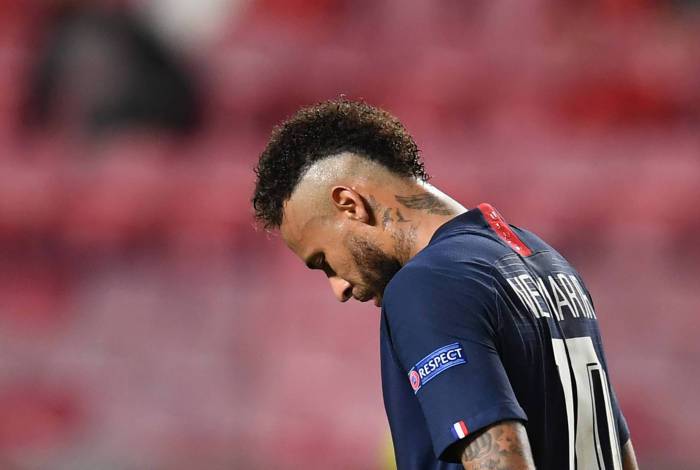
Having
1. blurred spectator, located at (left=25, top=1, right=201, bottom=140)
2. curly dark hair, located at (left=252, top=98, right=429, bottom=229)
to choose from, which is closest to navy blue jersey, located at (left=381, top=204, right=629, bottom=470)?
curly dark hair, located at (left=252, top=98, right=429, bottom=229)

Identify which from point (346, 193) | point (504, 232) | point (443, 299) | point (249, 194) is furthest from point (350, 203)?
point (249, 194)

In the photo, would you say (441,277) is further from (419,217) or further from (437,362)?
(419,217)

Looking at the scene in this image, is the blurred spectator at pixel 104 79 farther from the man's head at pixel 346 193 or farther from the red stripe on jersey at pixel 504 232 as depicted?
the red stripe on jersey at pixel 504 232

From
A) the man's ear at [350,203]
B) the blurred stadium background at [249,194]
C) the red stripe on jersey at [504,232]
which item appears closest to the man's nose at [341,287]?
the man's ear at [350,203]

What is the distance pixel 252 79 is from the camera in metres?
A: 5.32

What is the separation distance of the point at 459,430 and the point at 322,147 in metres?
0.64

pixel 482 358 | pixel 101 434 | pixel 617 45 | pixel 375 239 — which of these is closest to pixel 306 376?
pixel 101 434

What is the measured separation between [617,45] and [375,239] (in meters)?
3.74

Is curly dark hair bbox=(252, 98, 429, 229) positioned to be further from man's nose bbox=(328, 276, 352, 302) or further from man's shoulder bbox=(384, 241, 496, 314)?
man's shoulder bbox=(384, 241, 496, 314)

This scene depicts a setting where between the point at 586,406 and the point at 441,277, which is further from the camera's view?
the point at 586,406

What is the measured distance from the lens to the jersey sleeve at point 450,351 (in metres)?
1.44

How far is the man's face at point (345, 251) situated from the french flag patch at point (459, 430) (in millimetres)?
421

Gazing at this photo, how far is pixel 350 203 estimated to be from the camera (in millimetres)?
1812

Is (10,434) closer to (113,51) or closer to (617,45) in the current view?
(113,51)
